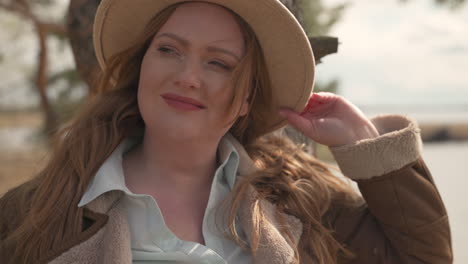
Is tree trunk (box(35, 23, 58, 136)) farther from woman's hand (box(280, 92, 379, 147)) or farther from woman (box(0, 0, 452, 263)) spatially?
woman's hand (box(280, 92, 379, 147))

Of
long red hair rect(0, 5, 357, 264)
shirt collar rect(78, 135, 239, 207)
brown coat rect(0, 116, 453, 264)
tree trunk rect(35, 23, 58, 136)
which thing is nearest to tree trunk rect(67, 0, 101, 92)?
long red hair rect(0, 5, 357, 264)

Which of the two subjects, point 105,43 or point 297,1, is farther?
point 297,1

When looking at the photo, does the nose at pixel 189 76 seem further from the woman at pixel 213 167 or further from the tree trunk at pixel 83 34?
the tree trunk at pixel 83 34

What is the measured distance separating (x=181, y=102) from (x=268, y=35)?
0.38 metres

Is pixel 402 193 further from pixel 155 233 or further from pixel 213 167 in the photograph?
pixel 155 233

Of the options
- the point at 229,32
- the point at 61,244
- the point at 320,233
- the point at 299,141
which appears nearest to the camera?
the point at 61,244

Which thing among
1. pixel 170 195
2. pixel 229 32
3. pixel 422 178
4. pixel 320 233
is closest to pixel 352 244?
pixel 320 233

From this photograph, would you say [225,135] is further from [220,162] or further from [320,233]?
[320,233]

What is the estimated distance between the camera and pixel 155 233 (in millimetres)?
1641

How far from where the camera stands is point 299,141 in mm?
2355

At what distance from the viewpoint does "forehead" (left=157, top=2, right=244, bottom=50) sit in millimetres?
1677

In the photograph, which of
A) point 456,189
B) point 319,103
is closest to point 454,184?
point 456,189

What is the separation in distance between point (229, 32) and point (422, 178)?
31.3 inches

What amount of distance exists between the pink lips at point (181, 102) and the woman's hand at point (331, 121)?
43 cm
